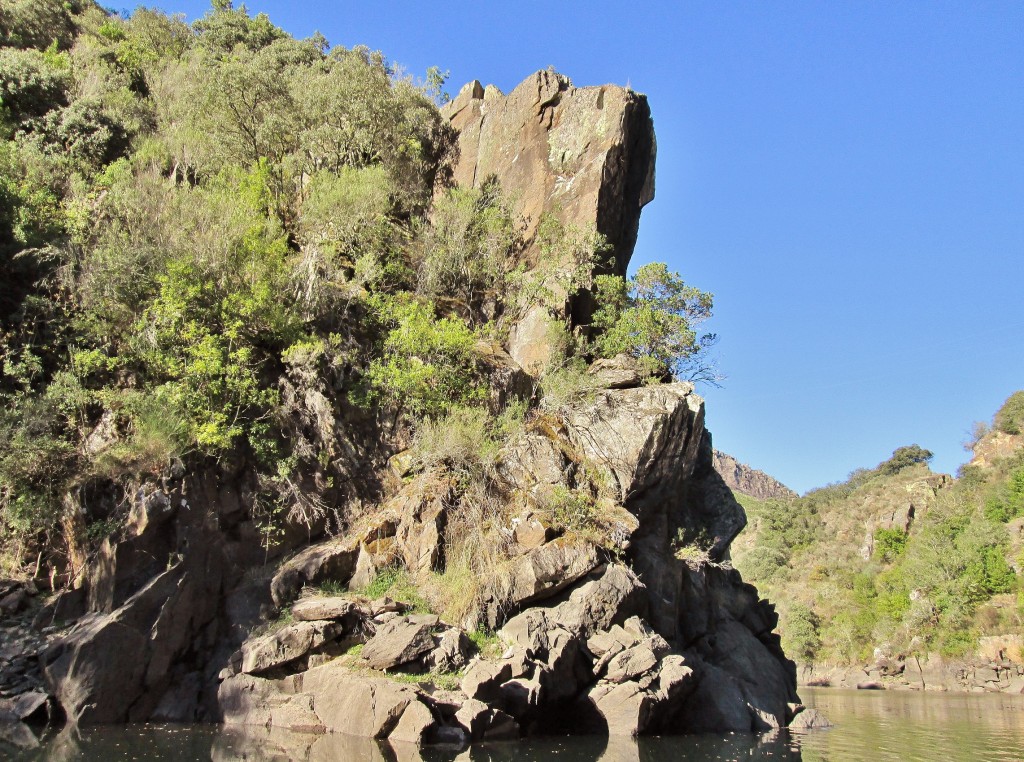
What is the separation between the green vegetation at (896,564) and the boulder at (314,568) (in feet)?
174

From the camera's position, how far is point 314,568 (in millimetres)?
15570

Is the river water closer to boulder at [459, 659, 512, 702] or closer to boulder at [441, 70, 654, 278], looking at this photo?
boulder at [459, 659, 512, 702]

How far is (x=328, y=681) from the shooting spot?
41.7 ft

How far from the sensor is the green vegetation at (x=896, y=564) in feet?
176

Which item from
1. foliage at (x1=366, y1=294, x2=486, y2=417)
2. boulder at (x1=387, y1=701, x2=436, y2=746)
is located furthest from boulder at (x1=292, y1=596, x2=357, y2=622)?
foliage at (x1=366, y1=294, x2=486, y2=417)

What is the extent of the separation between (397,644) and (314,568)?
3.35 metres

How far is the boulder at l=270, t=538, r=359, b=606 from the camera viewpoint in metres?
15.2

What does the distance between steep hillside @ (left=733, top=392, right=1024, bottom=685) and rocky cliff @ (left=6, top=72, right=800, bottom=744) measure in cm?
4185

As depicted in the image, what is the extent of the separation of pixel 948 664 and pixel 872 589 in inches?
617

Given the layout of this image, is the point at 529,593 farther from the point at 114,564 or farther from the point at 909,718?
the point at 909,718

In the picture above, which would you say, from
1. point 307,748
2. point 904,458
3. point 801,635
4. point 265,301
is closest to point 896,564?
point 801,635

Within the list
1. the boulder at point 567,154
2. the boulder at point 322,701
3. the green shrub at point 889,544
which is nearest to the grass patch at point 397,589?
the boulder at point 322,701

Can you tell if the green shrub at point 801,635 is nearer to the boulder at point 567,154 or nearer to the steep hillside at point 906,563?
the steep hillside at point 906,563

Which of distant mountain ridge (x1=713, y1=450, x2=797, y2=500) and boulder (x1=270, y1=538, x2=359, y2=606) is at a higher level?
distant mountain ridge (x1=713, y1=450, x2=797, y2=500)
